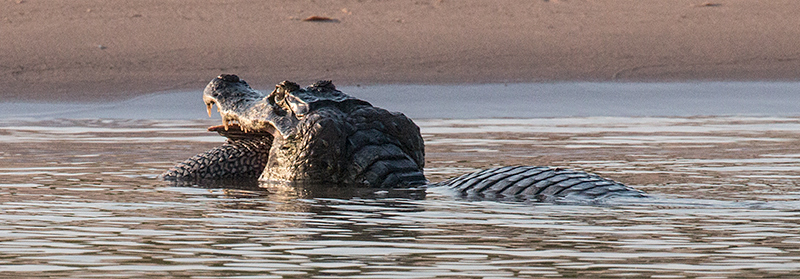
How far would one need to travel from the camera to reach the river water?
4.26 meters

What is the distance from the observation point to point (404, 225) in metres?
5.41

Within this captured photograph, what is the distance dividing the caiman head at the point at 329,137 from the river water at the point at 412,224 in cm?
32

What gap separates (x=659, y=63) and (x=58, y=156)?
13648 millimetres

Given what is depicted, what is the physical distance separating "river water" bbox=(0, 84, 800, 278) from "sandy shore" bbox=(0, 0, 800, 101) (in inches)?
399

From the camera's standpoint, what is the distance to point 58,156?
9570 millimetres

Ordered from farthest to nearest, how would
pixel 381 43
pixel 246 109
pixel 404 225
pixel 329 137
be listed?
pixel 381 43 < pixel 246 109 < pixel 329 137 < pixel 404 225

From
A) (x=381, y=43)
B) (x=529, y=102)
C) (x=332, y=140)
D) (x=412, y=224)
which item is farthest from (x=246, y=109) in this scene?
(x=381, y=43)

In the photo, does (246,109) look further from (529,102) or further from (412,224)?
(529,102)

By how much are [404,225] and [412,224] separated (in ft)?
0.15

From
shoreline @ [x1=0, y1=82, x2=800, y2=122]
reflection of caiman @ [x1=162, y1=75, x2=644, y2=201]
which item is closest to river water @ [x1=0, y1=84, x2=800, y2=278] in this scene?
reflection of caiman @ [x1=162, y1=75, x2=644, y2=201]

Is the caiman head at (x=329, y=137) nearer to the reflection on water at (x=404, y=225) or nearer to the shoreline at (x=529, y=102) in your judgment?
the reflection on water at (x=404, y=225)

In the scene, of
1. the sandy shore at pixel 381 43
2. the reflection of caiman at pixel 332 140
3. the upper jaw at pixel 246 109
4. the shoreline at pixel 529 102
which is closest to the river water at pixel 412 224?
the reflection of caiman at pixel 332 140

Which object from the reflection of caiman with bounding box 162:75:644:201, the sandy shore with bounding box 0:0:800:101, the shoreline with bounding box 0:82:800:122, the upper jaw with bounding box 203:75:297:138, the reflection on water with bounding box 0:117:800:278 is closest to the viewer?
the reflection on water with bounding box 0:117:800:278

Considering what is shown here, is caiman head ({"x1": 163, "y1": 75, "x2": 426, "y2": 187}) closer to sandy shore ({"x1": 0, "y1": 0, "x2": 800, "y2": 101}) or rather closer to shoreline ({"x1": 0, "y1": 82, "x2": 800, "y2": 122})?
shoreline ({"x1": 0, "y1": 82, "x2": 800, "y2": 122})
